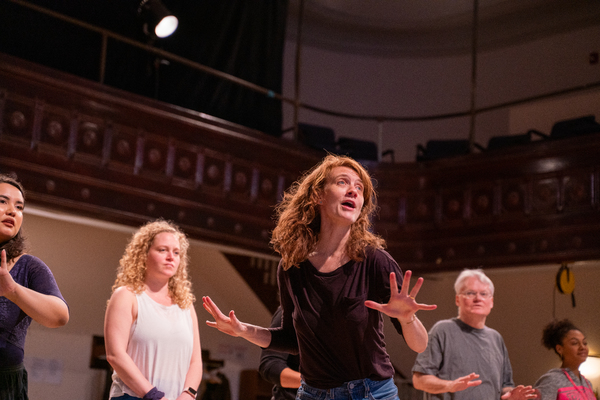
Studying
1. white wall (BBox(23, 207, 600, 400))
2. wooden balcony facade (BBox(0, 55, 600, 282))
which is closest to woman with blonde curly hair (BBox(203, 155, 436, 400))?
wooden balcony facade (BBox(0, 55, 600, 282))

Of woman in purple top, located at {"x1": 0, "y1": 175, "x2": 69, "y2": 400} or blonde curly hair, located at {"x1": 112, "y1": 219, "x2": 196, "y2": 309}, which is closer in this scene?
woman in purple top, located at {"x1": 0, "y1": 175, "x2": 69, "y2": 400}

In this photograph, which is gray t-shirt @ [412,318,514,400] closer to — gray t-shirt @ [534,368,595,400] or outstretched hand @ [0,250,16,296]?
gray t-shirt @ [534,368,595,400]

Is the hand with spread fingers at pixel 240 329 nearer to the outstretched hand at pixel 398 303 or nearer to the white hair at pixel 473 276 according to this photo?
the outstretched hand at pixel 398 303

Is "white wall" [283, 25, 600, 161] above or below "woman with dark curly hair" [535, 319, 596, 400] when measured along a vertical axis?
above

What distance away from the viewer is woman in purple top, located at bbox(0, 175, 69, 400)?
217 centimetres

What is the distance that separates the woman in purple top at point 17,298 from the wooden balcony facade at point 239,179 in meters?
3.32

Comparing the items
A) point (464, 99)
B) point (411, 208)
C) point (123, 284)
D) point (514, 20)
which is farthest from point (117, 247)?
point (514, 20)

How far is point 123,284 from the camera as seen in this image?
317 cm

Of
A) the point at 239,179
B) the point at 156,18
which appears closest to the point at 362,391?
the point at 239,179

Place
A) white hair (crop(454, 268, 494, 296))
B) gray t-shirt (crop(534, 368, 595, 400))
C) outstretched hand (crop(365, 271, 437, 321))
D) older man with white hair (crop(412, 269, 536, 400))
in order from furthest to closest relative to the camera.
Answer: gray t-shirt (crop(534, 368, 595, 400)) < white hair (crop(454, 268, 494, 296)) < older man with white hair (crop(412, 269, 536, 400)) < outstretched hand (crop(365, 271, 437, 321))

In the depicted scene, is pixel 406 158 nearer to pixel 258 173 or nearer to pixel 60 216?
pixel 258 173

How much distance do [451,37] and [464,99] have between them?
1.08 m

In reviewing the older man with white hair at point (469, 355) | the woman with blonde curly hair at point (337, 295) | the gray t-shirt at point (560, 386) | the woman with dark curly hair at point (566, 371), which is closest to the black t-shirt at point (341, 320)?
the woman with blonde curly hair at point (337, 295)

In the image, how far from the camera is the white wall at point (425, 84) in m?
9.54
